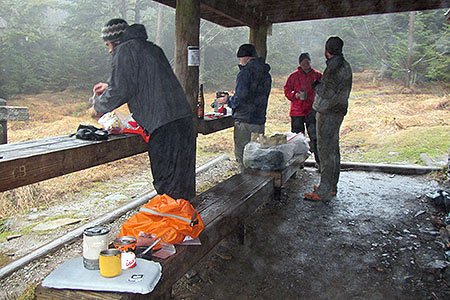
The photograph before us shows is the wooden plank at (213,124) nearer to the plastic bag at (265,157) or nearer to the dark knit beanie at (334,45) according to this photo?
the plastic bag at (265,157)

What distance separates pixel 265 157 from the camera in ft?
15.9

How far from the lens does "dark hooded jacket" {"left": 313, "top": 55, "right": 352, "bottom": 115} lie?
14.9 feet

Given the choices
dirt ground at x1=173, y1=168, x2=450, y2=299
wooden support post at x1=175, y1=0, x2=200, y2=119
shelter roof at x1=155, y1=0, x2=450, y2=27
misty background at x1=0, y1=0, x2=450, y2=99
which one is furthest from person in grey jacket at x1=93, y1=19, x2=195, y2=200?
misty background at x1=0, y1=0, x2=450, y2=99

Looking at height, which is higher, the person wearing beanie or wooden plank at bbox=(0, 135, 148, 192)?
the person wearing beanie

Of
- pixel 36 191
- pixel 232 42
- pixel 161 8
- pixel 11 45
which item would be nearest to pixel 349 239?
pixel 36 191

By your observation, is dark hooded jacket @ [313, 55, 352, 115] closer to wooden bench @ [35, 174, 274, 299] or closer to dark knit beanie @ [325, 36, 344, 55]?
dark knit beanie @ [325, 36, 344, 55]

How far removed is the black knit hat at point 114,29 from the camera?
9.24 ft

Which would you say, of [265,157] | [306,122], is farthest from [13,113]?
[306,122]

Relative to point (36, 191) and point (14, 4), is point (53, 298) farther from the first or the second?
point (14, 4)

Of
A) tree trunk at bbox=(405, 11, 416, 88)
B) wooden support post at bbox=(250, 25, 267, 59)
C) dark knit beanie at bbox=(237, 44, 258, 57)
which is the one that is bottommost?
dark knit beanie at bbox=(237, 44, 258, 57)

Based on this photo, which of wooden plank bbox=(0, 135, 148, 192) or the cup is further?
wooden plank bbox=(0, 135, 148, 192)

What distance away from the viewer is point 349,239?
394 cm

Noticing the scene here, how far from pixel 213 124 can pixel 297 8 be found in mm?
2526

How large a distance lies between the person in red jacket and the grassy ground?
9.60 feet
